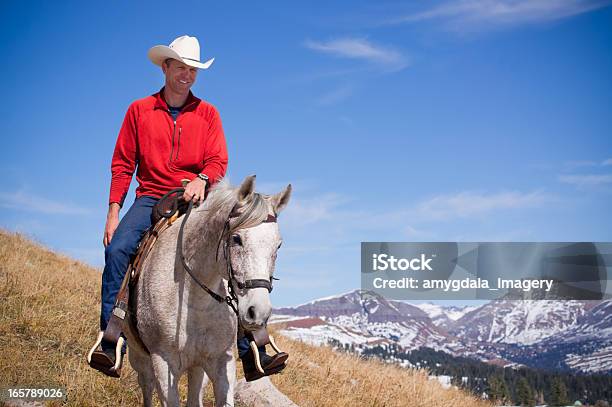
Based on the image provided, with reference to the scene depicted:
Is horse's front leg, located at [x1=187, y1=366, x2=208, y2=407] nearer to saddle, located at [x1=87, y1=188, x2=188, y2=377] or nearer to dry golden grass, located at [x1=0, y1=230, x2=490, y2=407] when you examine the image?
saddle, located at [x1=87, y1=188, x2=188, y2=377]

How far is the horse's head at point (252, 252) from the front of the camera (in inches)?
182

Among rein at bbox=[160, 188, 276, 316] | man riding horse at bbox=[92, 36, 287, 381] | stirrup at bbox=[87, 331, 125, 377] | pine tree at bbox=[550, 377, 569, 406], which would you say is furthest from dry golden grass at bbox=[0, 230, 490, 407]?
pine tree at bbox=[550, 377, 569, 406]

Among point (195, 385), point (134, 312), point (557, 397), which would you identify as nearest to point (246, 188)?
point (134, 312)

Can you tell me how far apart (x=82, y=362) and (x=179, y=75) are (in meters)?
5.33

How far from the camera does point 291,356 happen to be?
42.4ft

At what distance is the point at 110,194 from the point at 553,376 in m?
61.4

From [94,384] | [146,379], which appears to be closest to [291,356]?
[94,384]

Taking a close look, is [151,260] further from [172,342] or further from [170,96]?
[170,96]

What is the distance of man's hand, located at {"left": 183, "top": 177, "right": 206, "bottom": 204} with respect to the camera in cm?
588

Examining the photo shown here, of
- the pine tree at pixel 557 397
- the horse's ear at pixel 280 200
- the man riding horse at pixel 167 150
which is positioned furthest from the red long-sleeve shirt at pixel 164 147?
the pine tree at pixel 557 397

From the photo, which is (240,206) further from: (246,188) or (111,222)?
(111,222)

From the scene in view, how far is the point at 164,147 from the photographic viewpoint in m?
6.49

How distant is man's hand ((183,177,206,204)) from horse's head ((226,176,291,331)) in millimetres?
873

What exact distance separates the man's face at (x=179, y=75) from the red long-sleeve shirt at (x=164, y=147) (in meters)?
0.16
